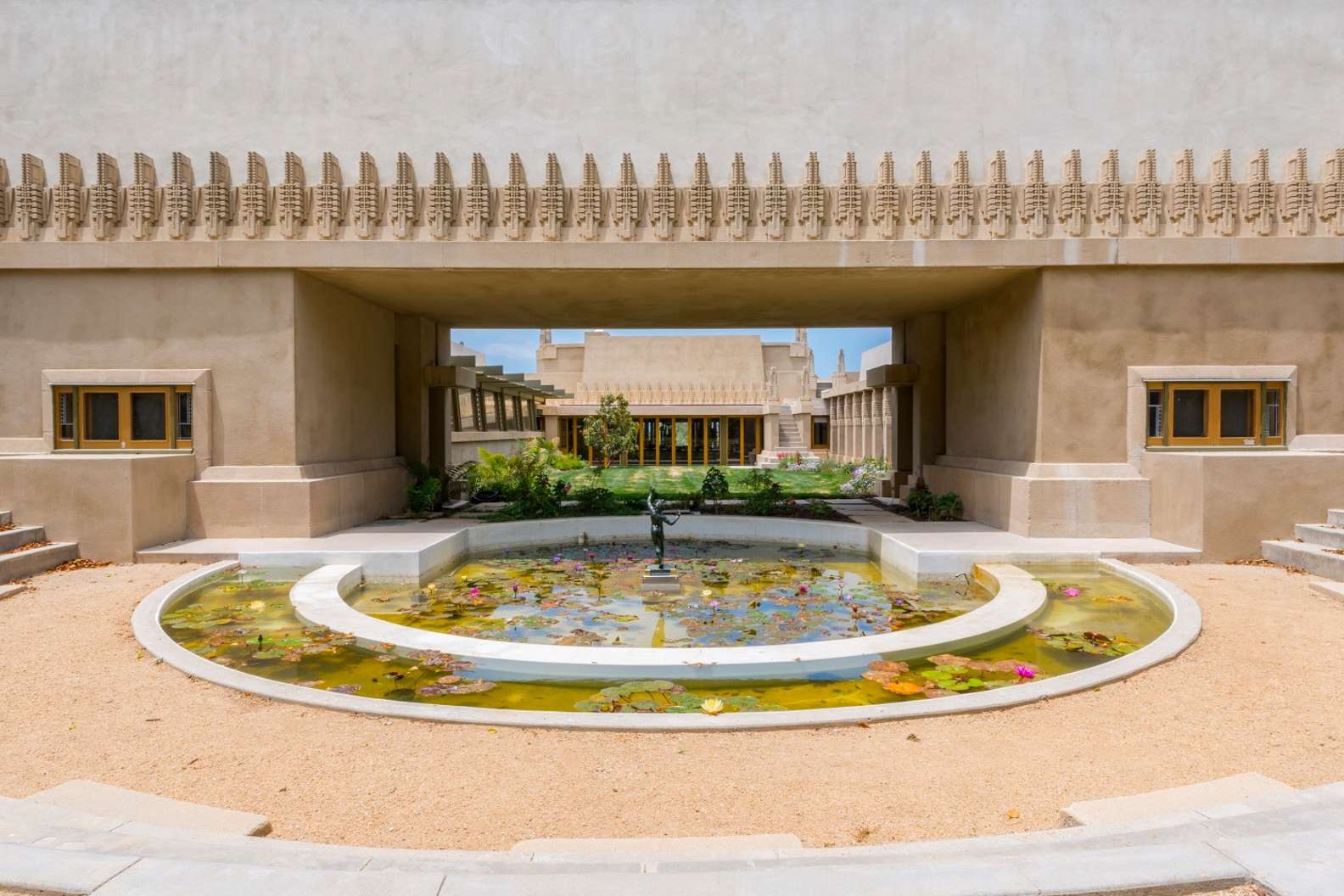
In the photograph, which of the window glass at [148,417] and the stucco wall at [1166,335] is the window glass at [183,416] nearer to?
the window glass at [148,417]

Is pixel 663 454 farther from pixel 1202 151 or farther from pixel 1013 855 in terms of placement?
pixel 1013 855

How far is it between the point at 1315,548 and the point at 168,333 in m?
15.7

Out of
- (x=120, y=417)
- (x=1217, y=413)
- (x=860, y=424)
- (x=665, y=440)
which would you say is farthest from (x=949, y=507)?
(x=665, y=440)

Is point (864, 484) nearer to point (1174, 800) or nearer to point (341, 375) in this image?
point (341, 375)

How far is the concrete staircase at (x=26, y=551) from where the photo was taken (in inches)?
350

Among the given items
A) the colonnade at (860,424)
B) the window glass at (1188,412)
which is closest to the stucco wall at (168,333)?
the window glass at (1188,412)

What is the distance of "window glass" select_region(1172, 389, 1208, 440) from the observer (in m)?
11.5

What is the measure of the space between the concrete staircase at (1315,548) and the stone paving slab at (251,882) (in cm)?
1042

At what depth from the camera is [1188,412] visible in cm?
1155

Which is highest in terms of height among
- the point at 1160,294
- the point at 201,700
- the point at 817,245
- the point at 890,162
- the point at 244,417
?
the point at 890,162

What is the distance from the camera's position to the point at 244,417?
1139 cm


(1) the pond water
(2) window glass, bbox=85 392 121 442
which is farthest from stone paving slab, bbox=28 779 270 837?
(2) window glass, bbox=85 392 121 442

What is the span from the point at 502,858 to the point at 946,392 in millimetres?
15346

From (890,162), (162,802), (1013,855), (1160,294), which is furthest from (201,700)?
(1160,294)
